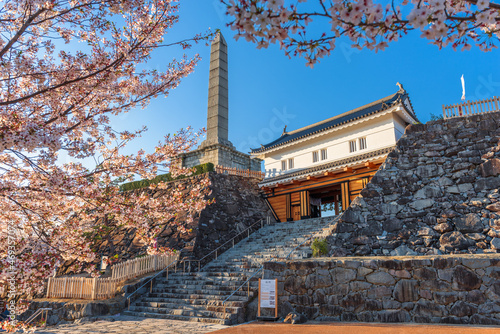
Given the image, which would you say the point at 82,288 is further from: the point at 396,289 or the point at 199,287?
the point at 396,289

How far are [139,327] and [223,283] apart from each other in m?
4.15

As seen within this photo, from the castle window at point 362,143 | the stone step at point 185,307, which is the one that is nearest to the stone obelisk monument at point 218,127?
the castle window at point 362,143

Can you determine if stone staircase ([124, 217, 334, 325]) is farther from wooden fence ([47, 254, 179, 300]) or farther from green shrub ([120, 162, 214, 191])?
green shrub ([120, 162, 214, 191])

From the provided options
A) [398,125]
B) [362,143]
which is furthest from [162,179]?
[398,125]

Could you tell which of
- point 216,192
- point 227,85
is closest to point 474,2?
point 216,192

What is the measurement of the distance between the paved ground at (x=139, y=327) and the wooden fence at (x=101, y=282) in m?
2.37

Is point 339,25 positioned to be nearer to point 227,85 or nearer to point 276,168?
point 276,168

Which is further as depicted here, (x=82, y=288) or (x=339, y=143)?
(x=339, y=143)

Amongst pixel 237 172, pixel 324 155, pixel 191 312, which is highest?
pixel 324 155

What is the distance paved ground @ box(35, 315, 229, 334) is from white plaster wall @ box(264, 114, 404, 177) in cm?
1330

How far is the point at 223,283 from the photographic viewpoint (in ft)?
40.3

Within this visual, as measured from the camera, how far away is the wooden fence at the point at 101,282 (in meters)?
12.4

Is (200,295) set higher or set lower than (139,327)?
higher

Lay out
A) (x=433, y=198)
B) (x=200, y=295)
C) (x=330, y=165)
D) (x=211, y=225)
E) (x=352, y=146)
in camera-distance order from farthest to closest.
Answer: (x=211, y=225), (x=352, y=146), (x=330, y=165), (x=200, y=295), (x=433, y=198)
